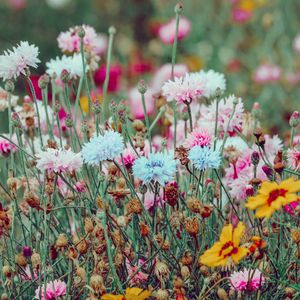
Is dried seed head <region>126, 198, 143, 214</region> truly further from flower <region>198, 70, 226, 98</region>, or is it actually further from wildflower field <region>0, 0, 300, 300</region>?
flower <region>198, 70, 226, 98</region>

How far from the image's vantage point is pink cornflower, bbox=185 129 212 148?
1479 mm

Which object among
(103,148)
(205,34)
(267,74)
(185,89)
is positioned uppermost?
(205,34)

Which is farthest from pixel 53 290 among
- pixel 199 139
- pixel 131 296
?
pixel 199 139

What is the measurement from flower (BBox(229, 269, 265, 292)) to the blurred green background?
2.01m

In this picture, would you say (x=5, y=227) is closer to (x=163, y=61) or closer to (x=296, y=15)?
(x=163, y=61)

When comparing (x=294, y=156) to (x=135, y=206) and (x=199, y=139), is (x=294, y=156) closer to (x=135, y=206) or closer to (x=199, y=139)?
(x=199, y=139)

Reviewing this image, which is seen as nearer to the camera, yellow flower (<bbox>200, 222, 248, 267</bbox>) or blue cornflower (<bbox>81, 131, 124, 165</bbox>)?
yellow flower (<bbox>200, 222, 248, 267</bbox>)

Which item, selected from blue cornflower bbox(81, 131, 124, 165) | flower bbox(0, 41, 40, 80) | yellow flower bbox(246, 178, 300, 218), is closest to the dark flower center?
yellow flower bbox(246, 178, 300, 218)

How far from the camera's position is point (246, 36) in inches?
169

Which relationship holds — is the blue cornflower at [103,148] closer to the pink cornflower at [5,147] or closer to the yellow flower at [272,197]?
the yellow flower at [272,197]

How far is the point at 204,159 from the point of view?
135 cm

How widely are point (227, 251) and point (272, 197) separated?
109 mm

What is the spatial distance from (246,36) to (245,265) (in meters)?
3.06

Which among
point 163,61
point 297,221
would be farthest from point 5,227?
point 163,61
